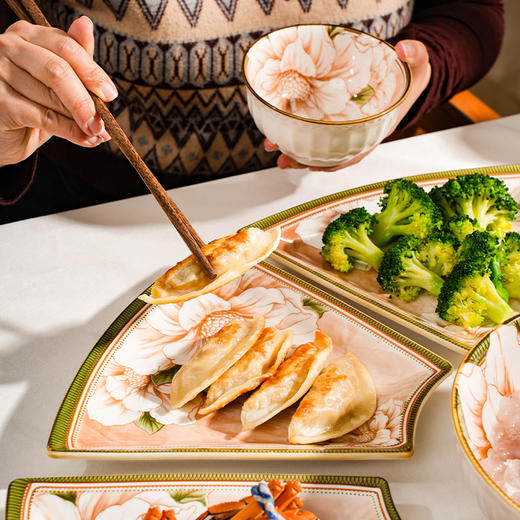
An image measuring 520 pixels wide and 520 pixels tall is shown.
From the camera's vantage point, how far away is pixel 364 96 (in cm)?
129

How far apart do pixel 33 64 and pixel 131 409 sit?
0.57m

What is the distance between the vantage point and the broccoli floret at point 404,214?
1.10 meters

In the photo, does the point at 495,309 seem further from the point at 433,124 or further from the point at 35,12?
the point at 433,124

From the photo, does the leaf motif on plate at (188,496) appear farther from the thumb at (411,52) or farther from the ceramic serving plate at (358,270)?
the thumb at (411,52)

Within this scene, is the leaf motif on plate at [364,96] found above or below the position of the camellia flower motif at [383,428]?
above

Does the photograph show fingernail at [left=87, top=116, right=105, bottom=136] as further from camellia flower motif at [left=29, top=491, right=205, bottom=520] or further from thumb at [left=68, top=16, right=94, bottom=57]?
camellia flower motif at [left=29, top=491, right=205, bottom=520]

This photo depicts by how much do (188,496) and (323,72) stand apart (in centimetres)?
97

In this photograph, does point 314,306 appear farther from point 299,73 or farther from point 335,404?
point 299,73

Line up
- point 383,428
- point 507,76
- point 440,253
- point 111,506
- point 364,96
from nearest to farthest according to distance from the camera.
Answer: point 111,506, point 383,428, point 440,253, point 364,96, point 507,76

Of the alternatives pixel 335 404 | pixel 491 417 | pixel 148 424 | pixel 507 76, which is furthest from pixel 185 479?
pixel 507 76

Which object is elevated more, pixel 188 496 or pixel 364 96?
pixel 364 96

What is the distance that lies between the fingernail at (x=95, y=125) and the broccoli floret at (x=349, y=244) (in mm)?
453

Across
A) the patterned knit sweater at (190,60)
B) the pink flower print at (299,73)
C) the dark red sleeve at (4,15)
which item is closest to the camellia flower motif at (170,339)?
the pink flower print at (299,73)

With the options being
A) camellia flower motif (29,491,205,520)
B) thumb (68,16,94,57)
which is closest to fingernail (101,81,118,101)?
thumb (68,16,94,57)
